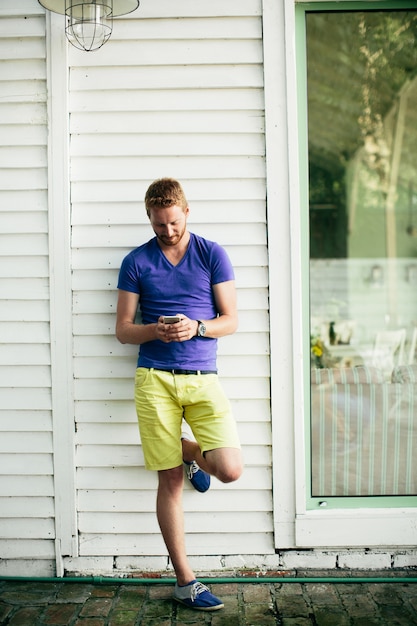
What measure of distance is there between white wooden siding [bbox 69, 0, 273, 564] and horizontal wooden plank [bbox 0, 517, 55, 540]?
0.17 m

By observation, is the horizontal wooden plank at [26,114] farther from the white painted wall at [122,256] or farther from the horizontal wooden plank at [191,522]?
the horizontal wooden plank at [191,522]

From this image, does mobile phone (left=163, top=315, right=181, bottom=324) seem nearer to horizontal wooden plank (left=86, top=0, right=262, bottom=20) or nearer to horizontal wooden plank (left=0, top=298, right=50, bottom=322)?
horizontal wooden plank (left=0, top=298, right=50, bottom=322)

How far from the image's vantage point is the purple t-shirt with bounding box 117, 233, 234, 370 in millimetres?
3314

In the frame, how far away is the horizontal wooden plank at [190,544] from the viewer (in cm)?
364

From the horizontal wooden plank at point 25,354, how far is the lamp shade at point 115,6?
5.34 ft

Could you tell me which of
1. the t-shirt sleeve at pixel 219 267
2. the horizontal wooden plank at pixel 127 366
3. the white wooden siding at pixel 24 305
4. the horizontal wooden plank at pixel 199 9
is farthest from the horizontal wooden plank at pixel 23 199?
the t-shirt sleeve at pixel 219 267

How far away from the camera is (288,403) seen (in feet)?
11.8

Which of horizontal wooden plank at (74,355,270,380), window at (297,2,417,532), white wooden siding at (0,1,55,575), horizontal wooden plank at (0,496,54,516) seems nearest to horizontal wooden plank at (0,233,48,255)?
white wooden siding at (0,1,55,575)

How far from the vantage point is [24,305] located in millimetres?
3639

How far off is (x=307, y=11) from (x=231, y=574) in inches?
115

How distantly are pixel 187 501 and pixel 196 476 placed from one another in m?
0.17

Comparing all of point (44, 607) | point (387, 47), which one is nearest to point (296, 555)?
point (44, 607)

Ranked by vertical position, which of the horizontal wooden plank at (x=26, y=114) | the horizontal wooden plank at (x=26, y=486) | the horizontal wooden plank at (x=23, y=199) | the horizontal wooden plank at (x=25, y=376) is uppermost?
the horizontal wooden plank at (x=26, y=114)

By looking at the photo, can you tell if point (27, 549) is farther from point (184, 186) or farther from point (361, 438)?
point (184, 186)
